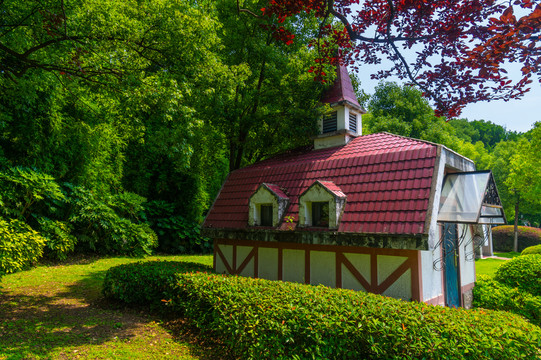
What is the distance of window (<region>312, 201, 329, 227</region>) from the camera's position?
27.5 feet

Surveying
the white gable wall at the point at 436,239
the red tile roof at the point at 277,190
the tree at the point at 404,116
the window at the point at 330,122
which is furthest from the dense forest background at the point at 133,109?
the tree at the point at 404,116

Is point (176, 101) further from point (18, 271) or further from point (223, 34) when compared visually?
point (18, 271)

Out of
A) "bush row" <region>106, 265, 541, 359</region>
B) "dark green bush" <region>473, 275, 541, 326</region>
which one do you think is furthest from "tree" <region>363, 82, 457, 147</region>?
"bush row" <region>106, 265, 541, 359</region>

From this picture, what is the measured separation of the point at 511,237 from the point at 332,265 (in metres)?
28.7

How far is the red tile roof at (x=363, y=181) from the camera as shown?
23.1 ft

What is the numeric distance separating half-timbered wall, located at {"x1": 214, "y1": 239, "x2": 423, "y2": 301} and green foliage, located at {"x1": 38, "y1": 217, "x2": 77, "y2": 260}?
7039mm

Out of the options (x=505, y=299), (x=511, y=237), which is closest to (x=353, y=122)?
(x=505, y=299)

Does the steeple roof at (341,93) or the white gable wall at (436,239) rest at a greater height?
the steeple roof at (341,93)

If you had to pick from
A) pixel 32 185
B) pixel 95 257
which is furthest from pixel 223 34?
pixel 95 257

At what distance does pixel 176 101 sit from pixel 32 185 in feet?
25.5

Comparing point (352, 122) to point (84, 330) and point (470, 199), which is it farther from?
point (84, 330)

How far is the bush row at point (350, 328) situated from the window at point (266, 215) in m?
3.33

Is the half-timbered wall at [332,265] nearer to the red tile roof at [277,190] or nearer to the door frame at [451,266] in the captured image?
the red tile roof at [277,190]

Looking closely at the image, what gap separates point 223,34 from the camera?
561 inches
